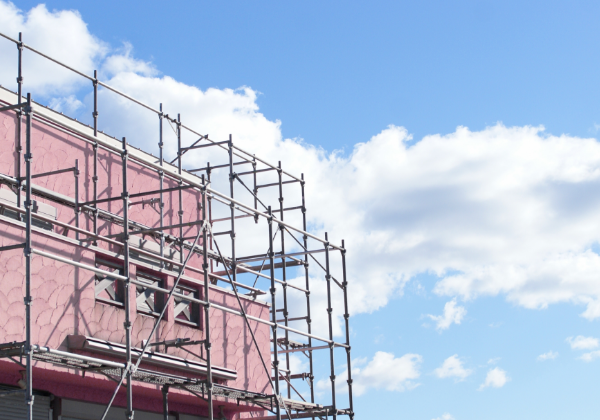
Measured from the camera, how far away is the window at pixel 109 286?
15.0 meters

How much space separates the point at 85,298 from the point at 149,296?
6.58ft

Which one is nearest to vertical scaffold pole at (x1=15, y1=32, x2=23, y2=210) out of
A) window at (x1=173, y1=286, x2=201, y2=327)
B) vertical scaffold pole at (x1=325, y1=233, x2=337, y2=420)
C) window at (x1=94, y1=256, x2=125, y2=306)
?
window at (x1=94, y1=256, x2=125, y2=306)

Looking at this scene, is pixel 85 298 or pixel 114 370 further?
pixel 85 298

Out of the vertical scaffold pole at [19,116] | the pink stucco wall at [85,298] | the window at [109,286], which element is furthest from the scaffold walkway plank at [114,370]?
the vertical scaffold pole at [19,116]

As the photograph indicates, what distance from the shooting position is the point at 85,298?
14.3m

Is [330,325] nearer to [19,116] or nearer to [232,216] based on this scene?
[232,216]

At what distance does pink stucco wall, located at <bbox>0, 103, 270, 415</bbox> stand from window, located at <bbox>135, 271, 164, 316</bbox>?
0.17 meters

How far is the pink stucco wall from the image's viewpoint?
519 inches

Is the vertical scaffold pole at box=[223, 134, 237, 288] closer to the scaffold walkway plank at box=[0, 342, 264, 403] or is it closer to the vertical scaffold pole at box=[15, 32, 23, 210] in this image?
the scaffold walkway plank at box=[0, 342, 264, 403]

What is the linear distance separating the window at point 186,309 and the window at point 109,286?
159cm

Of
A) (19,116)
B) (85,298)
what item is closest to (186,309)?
(85,298)

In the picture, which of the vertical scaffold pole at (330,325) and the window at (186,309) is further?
the vertical scaffold pole at (330,325)

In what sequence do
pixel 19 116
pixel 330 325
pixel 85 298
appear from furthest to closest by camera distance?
1. pixel 330 325
2. pixel 19 116
3. pixel 85 298

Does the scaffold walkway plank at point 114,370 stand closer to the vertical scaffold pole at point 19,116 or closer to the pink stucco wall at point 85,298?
the pink stucco wall at point 85,298
